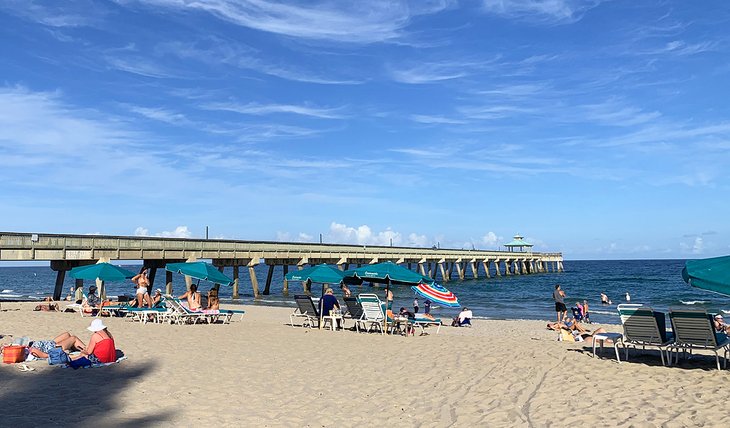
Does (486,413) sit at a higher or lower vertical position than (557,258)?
lower

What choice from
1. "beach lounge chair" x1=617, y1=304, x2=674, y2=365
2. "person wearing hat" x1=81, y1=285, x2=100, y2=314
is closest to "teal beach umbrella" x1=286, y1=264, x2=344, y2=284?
"person wearing hat" x1=81, y1=285, x2=100, y2=314

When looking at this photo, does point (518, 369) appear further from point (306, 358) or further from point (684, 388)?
point (306, 358)

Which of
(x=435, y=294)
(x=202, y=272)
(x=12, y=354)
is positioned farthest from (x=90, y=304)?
(x=12, y=354)

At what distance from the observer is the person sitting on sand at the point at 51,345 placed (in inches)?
342

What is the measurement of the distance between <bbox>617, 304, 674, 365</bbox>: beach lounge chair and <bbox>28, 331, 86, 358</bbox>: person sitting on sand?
900 cm

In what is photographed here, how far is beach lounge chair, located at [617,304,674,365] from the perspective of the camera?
9445mm

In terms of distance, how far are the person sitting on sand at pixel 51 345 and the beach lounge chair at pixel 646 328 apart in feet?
29.5

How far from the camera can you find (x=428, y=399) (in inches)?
282

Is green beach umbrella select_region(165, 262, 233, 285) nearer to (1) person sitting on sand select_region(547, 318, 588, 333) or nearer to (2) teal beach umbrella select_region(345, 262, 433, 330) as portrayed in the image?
(2) teal beach umbrella select_region(345, 262, 433, 330)

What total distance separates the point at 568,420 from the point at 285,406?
3.08 meters

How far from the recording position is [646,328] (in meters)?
9.55

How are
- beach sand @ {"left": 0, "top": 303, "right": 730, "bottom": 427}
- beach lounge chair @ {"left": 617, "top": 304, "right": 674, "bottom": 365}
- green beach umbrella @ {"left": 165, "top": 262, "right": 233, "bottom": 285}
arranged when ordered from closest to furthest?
beach sand @ {"left": 0, "top": 303, "right": 730, "bottom": 427}, beach lounge chair @ {"left": 617, "top": 304, "right": 674, "bottom": 365}, green beach umbrella @ {"left": 165, "top": 262, "right": 233, "bottom": 285}

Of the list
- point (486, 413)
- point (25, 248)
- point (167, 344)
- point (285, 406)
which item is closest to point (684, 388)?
point (486, 413)

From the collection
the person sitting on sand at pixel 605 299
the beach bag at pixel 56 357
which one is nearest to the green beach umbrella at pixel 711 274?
the beach bag at pixel 56 357
